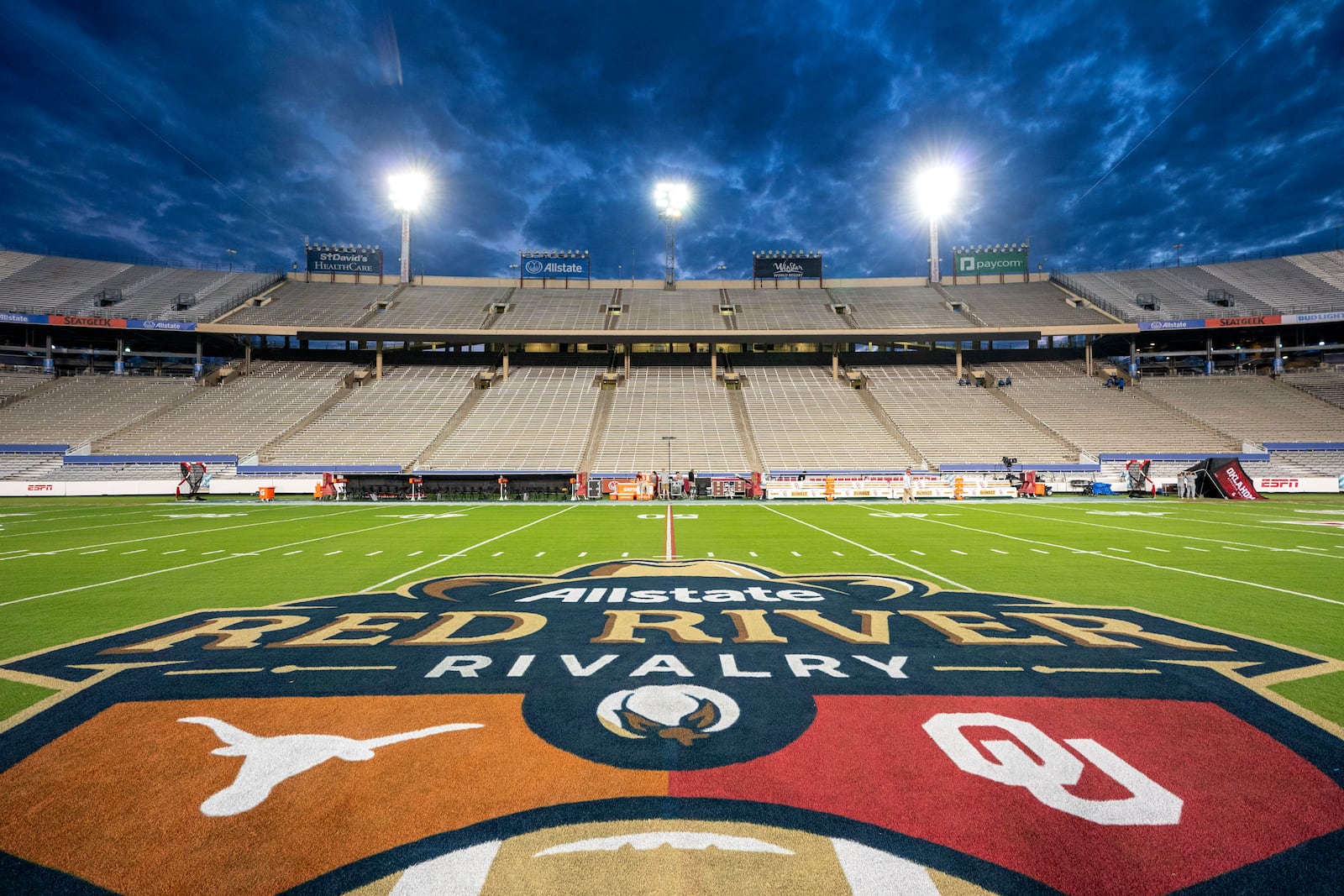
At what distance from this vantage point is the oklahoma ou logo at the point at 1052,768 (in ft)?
9.19

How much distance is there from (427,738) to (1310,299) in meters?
67.5

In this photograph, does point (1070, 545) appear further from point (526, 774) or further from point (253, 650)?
point (253, 650)

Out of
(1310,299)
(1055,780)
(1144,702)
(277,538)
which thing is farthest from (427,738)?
(1310,299)

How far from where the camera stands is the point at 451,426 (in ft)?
131

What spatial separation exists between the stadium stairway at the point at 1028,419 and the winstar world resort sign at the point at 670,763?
36.9m

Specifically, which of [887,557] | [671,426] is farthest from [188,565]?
[671,426]

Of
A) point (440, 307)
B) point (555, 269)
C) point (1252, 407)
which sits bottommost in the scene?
point (1252, 407)

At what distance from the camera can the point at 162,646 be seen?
212 inches

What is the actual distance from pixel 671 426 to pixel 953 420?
20.3m

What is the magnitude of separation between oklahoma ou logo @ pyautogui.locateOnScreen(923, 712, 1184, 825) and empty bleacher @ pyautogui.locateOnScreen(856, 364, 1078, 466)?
1380 inches

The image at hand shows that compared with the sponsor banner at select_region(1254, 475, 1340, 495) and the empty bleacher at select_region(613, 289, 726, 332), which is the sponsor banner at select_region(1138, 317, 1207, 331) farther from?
the empty bleacher at select_region(613, 289, 726, 332)

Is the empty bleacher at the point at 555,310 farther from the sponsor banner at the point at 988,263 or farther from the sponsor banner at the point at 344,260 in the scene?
the sponsor banner at the point at 988,263

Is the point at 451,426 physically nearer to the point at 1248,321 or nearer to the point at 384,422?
the point at 384,422

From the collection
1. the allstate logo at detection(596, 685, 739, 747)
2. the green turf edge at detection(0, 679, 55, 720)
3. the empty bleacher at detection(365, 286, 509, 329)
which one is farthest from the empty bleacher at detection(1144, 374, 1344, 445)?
the empty bleacher at detection(365, 286, 509, 329)
